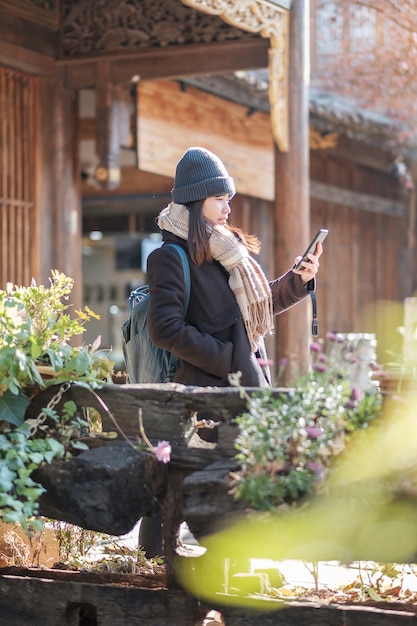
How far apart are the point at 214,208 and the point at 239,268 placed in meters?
0.25

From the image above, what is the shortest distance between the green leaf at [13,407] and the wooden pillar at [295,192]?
12.1 ft

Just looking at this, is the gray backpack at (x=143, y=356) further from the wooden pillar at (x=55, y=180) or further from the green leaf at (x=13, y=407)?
the wooden pillar at (x=55, y=180)

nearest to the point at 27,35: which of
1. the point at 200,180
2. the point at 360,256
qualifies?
the point at 200,180

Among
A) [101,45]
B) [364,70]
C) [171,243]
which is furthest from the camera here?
[364,70]

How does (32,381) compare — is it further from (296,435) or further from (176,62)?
(176,62)

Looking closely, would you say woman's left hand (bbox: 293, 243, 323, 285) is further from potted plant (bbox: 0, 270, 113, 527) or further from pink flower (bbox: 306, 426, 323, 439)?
pink flower (bbox: 306, 426, 323, 439)

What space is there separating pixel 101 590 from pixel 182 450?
520 mm

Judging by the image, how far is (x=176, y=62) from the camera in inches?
304

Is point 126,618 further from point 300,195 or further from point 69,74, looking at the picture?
point 69,74

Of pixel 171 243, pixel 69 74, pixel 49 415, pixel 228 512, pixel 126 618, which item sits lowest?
pixel 126 618

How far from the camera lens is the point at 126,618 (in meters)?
3.49

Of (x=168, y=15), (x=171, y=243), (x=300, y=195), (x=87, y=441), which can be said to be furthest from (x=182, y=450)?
(x=168, y=15)

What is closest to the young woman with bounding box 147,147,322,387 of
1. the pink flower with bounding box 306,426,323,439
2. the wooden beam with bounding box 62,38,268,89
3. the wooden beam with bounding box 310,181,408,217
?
the pink flower with bounding box 306,426,323,439

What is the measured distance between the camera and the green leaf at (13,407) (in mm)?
3502
